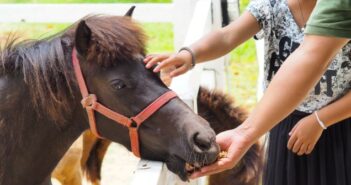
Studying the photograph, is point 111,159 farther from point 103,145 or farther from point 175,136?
point 175,136

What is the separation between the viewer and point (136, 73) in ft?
5.77

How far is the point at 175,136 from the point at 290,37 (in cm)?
51

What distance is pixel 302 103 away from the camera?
185 cm

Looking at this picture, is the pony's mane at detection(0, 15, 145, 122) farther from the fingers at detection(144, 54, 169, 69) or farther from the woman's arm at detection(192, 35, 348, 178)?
the woman's arm at detection(192, 35, 348, 178)

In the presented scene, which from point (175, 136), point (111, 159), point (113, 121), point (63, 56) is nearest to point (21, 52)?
point (63, 56)

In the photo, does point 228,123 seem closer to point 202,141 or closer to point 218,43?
point 218,43

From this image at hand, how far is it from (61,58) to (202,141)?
0.55 meters

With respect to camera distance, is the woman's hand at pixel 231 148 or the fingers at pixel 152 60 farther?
the fingers at pixel 152 60

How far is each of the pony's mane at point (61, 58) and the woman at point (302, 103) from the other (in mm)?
104

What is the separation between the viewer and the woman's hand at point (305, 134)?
1729mm

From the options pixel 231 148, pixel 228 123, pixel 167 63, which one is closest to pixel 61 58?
pixel 167 63

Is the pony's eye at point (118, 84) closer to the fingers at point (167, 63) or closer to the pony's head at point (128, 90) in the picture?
the pony's head at point (128, 90)

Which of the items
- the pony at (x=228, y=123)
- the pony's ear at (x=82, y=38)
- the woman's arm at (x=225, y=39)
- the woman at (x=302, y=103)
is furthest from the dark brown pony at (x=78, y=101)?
the pony at (x=228, y=123)

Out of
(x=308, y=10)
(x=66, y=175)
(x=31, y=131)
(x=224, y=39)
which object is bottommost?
(x=66, y=175)
